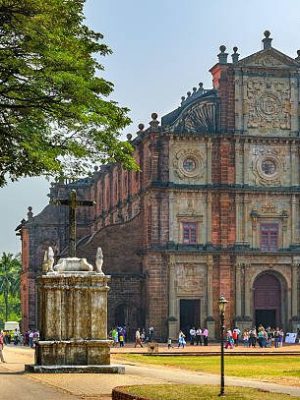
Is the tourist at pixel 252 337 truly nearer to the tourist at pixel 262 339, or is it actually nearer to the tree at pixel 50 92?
the tourist at pixel 262 339

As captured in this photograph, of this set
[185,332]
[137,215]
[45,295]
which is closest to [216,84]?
[137,215]

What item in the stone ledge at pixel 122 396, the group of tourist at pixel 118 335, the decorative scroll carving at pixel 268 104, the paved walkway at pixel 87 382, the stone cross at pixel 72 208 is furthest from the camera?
the decorative scroll carving at pixel 268 104

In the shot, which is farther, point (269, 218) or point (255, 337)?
point (269, 218)

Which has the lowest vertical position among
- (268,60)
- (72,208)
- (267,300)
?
(267,300)

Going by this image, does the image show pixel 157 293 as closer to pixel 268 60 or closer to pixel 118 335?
pixel 118 335

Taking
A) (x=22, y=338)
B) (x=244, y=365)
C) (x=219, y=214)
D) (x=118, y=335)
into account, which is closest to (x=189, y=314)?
(x=118, y=335)

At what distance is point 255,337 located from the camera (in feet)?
216

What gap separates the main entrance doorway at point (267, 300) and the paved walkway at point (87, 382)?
34977 mm

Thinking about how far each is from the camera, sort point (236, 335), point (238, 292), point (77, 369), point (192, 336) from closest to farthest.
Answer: point (77, 369), point (236, 335), point (192, 336), point (238, 292)

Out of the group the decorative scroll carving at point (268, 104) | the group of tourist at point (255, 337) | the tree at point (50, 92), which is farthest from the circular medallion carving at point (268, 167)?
the tree at point (50, 92)

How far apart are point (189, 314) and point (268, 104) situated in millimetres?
15690

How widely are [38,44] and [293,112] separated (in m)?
50.3

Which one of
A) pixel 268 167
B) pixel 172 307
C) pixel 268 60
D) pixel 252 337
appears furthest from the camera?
pixel 268 60

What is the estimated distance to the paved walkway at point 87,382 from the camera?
1006 inches
